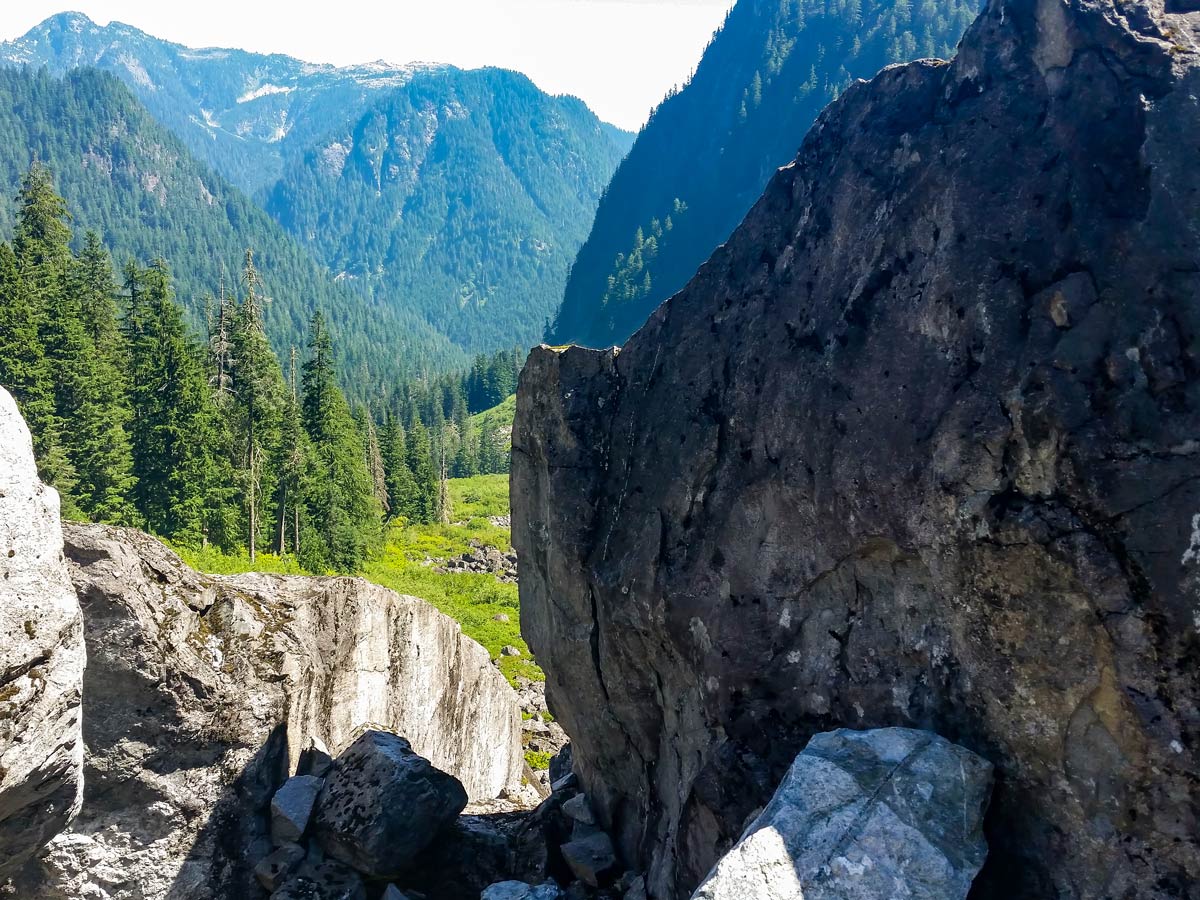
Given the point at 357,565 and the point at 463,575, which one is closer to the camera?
the point at 357,565

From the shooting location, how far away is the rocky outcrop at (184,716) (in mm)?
12141

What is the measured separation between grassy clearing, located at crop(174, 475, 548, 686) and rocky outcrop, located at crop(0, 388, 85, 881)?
15.3 metres

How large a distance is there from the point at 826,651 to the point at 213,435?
44.2 meters

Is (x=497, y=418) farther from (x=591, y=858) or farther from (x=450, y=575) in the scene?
(x=591, y=858)

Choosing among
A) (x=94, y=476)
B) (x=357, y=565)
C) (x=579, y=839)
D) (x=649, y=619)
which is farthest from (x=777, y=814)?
(x=357, y=565)

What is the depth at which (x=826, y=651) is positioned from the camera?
33.7 ft

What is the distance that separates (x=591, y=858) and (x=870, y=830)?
7.10m

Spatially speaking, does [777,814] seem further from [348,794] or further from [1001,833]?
[348,794]

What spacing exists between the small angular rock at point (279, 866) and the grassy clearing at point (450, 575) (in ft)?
39.9

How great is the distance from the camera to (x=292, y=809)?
538 inches

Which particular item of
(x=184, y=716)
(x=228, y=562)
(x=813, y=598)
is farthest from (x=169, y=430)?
(x=813, y=598)

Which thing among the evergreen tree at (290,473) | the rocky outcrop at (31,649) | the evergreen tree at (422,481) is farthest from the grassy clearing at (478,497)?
the rocky outcrop at (31,649)

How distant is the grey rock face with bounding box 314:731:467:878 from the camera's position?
43.8ft

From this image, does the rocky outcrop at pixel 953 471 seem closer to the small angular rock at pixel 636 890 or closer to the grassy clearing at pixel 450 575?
the small angular rock at pixel 636 890
